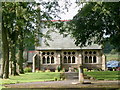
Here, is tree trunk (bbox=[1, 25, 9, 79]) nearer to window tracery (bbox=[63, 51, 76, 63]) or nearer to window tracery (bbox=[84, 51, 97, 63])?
window tracery (bbox=[63, 51, 76, 63])

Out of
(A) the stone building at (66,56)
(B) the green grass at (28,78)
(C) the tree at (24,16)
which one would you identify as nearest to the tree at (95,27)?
(C) the tree at (24,16)

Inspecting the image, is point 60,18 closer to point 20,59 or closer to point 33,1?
point 33,1

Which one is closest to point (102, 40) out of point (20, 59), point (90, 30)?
point (90, 30)

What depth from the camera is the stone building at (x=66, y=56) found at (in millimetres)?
23281

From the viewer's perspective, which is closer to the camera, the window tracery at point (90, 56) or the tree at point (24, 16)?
the tree at point (24, 16)

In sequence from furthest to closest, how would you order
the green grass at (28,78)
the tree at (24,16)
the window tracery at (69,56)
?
the window tracery at (69,56)
the green grass at (28,78)
the tree at (24,16)

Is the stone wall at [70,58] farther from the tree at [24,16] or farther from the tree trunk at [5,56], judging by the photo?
the tree trunk at [5,56]

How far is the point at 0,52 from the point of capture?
44.5 feet

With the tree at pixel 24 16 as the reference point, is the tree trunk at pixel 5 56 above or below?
below

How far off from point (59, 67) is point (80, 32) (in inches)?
445

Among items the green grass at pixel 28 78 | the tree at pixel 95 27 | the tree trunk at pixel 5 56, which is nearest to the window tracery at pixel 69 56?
the green grass at pixel 28 78

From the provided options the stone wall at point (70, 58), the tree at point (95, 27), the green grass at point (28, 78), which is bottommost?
the green grass at point (28, 78)

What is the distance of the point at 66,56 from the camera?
2419 centimetres

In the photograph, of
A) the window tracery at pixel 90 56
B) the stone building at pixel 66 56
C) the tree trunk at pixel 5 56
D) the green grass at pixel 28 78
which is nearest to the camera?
the green grass at pixel 28 78
